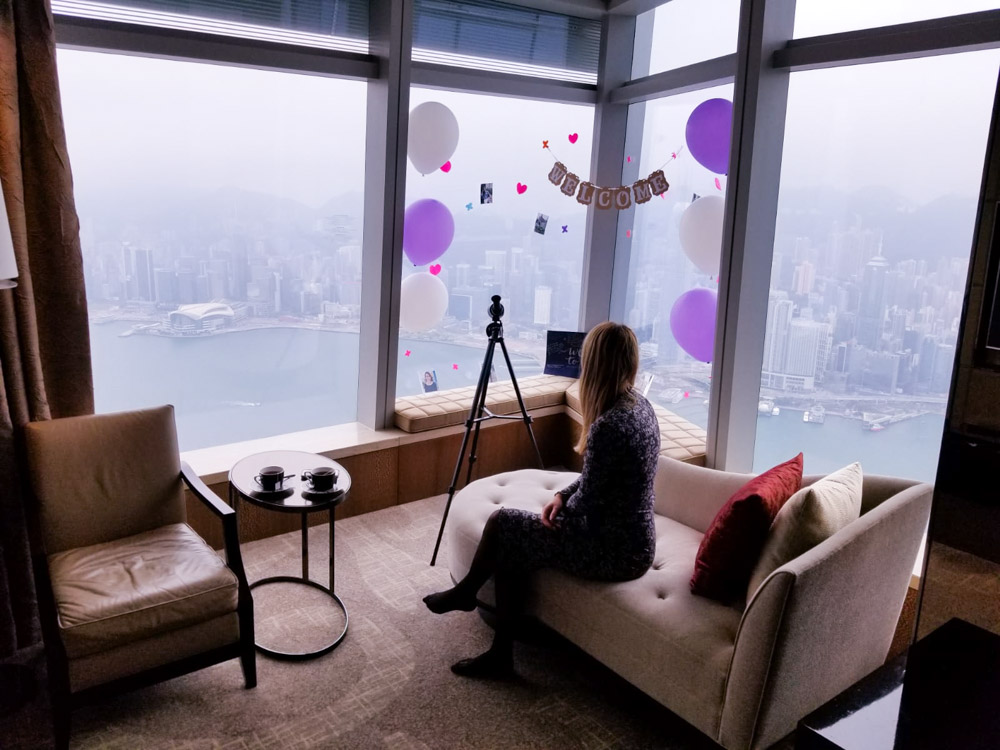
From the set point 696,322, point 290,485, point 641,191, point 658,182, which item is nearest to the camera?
point 290,485

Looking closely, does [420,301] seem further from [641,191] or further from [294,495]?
[294,495]

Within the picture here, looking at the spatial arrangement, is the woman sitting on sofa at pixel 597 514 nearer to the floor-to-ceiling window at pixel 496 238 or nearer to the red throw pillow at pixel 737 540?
the red throw pillow at pixel 737 540

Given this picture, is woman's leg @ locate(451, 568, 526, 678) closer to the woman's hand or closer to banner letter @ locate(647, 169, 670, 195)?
the woman's hand

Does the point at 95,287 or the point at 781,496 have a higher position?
the point at 95,287

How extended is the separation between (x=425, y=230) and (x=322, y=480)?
5.22 ft

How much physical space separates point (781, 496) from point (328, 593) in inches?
68.9

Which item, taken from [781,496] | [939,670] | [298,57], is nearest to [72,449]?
[298,57]

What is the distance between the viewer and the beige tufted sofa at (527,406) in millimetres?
3838

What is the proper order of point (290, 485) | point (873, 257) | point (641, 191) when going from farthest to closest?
point (641, 191) → point (873, 257) → point (290, 485)

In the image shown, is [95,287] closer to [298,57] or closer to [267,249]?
[267,249]

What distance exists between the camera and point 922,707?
4.25 feet

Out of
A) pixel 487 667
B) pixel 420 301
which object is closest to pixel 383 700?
pixel 487 667

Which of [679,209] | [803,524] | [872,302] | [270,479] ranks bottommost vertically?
[270,479]

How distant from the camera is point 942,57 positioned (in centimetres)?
291
